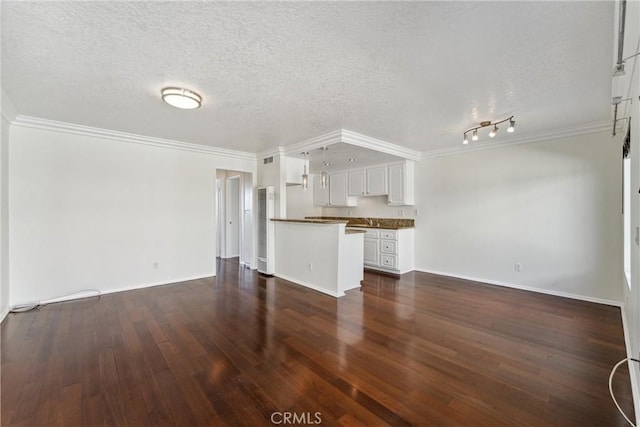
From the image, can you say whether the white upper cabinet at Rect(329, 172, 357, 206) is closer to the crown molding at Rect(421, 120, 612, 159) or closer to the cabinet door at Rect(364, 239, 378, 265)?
the cabinet door at Rect(364, 239, 378, 265)

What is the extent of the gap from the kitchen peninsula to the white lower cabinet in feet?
3.80

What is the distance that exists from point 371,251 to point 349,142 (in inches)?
105

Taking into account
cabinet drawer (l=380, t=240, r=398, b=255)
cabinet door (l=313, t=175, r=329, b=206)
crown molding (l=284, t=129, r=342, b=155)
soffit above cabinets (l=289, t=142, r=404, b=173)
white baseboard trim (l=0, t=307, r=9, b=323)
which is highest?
crown molding (l=284, t=129, r=342, b=155)

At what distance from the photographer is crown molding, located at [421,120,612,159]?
3781mm

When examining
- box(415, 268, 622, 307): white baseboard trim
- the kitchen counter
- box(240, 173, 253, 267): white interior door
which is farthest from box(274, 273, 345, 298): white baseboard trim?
box(415, 268, 622, 307): white baseboard trim

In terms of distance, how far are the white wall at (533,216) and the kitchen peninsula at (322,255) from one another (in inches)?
80.9

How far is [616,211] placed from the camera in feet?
12.0

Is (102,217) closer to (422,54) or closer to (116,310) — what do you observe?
(116,310)

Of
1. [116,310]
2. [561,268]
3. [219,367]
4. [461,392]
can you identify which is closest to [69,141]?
[116,310]

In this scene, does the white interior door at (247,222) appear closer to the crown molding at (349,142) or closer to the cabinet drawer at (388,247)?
the crown molding at (349,142)

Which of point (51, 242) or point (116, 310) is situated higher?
point (51, 242)

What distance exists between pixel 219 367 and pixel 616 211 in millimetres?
5228

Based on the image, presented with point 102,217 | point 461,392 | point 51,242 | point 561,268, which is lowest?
point 461,392

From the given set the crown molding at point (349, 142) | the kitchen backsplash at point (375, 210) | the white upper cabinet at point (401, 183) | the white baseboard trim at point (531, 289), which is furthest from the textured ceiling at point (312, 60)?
the kitchen backsplash at point (375, 210)
